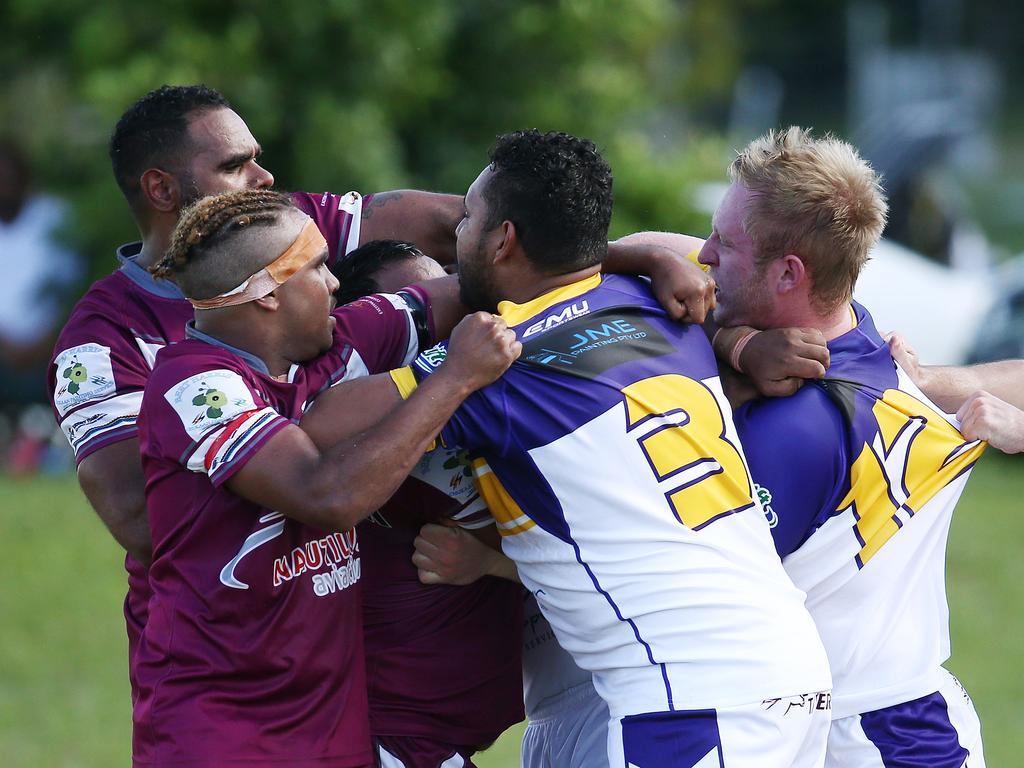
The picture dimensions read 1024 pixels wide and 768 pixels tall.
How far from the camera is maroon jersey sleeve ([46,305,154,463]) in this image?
407 centimetres

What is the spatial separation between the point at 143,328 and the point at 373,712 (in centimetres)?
134

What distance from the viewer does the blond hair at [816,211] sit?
11.7 ft

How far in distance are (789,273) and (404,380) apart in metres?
1.04

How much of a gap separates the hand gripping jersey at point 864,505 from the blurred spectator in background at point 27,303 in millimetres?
9615

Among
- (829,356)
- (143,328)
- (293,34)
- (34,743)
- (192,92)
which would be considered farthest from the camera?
(293,34)

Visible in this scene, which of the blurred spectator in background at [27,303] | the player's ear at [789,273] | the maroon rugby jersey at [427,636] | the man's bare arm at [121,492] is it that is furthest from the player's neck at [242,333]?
the blurred spectator in background at [27,303]

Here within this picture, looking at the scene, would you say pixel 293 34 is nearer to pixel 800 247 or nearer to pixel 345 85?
pixel 345 85

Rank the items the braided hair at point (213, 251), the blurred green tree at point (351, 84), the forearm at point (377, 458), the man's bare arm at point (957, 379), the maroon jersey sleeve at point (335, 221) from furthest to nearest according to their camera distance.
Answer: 1. the blurred green tree at point (351, 84)
2. the maroon jersey sleeve at point (335, 221)
3. the man's bare arm at point (957, 379)
4. the braided hair at point (213, 251)
5. the forearm at point (377, 458)

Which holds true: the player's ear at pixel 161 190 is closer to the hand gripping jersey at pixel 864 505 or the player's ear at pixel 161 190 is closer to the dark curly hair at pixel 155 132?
the dark curly hair at pixel 155 132

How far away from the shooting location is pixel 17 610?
30.1 ft

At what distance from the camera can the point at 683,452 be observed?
3316 mm

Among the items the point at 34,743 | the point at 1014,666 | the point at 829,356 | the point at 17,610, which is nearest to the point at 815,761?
the point at 829,356

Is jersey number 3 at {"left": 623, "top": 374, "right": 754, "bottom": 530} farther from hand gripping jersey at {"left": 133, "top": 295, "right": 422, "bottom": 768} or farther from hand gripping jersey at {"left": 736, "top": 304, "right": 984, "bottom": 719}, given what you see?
hand gripping jersey at {"left": 133, "top": 295, "right": 422, "bottom": 768}

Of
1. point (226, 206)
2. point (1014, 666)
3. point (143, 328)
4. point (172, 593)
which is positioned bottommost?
point (1014, 666)
